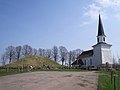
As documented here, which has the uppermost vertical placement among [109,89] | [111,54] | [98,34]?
[98,34]

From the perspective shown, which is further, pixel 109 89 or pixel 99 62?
pixel 99 62

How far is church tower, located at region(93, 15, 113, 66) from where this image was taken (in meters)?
68.7

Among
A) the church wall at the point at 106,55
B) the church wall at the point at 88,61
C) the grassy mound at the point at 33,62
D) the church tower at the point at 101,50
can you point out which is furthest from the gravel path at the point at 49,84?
the church wall at the point at 88,61

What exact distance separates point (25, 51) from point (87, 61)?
35522 mm

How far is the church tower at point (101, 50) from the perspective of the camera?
68688 millimetres

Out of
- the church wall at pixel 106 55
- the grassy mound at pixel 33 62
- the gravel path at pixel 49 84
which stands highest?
Result: the church wall at pixel 106 55

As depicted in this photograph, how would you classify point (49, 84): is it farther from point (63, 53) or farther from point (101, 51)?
point (63, 53)

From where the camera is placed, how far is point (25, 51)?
10156cm

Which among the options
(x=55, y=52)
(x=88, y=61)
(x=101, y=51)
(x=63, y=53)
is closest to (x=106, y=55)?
(x=101, y=51)

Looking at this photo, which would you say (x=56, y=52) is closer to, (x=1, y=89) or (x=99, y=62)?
(x=99, y=62)

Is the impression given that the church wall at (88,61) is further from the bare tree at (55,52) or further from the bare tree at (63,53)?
the bare tree at (55,52)

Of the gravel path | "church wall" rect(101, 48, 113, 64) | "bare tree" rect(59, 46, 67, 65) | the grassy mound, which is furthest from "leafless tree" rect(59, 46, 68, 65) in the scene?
the gravel path

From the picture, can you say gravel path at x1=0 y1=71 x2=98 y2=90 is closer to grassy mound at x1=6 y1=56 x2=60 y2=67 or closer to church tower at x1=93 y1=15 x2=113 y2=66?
church tower at x1=93 y1=15 x2=113 y2=66

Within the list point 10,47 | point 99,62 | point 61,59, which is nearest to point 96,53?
point 99,62
